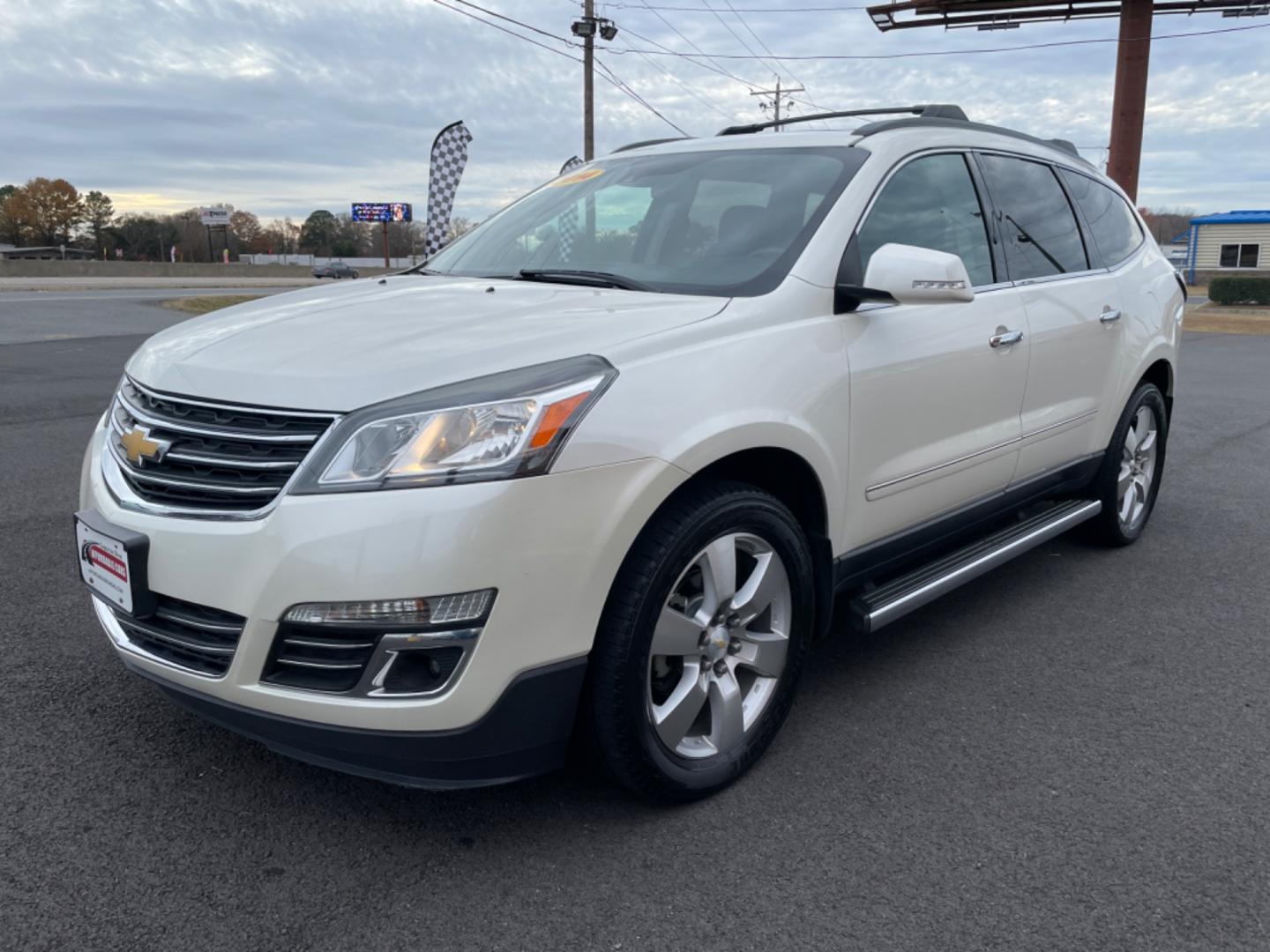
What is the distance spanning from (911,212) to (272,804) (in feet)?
8.69

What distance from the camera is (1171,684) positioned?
341cm

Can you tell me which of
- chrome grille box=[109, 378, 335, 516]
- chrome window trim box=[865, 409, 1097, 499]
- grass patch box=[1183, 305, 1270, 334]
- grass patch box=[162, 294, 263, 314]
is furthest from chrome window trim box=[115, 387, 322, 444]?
grass patch box=[1183, 305, 1270, 334]

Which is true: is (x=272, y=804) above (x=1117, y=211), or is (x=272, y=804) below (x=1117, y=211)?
below

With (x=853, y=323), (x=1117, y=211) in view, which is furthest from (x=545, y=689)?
A: (x=1117, y=211)

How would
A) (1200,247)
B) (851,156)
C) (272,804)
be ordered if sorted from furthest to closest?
(1200,247), (851,156), (272,804)

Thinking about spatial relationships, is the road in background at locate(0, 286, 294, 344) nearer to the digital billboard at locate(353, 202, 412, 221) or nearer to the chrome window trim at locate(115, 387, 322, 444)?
the chrome window trim at locate(115, 387, 322, 444)

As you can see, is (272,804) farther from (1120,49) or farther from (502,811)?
(1120,49)

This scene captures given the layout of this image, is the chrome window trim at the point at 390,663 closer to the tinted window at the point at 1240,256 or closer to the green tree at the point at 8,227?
the tinted window at the point at 1240,256

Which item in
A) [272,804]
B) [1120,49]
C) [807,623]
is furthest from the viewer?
[1120,49]

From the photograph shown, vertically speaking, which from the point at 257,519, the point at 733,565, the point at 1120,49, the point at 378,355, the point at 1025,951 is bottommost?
the point at 1025,951

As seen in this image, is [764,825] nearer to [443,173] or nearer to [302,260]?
[443,173]

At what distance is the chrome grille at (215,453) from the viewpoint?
2.19 m

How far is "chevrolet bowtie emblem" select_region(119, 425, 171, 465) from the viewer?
2.40m

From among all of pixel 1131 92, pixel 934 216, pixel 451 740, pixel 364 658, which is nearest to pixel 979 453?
pixel 934 216
